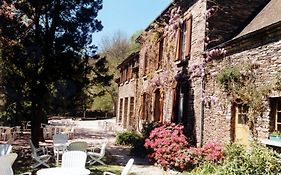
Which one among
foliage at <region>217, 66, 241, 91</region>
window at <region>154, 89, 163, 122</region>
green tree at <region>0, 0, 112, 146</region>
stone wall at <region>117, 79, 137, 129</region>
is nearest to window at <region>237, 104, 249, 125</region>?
foliage at <region>217, 66, 241, 91</region>

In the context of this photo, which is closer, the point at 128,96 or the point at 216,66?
the point at 216,66

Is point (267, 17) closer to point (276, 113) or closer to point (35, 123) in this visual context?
point (276, 113)

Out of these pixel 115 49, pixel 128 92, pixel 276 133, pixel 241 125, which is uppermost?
pixel 115 49

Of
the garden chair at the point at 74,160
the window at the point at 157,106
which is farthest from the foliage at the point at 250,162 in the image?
the window at the point at 157,106

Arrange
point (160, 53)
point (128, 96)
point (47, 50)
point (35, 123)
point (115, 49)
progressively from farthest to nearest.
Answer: point (115, 49) → point (128, 96) → point (160, 53) → point (35, 123) → point (47, 50)

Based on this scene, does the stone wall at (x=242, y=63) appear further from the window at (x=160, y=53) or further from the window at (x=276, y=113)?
the window at (x=160, y=53)

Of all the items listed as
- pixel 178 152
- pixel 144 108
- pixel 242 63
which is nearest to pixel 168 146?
pixel 178 152

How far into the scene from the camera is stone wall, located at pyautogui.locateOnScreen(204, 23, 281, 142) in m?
9.91

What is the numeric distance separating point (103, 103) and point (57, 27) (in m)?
38.5

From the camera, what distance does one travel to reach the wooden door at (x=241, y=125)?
1110 cm

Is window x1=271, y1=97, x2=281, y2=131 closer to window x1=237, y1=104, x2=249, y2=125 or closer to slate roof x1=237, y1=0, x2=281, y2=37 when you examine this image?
window x1=237, y1=104, x2=249, y2=125

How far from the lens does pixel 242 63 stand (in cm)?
1121

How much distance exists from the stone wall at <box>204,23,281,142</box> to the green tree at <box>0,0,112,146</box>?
20.1 feet

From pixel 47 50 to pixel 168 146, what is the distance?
7.01 meters
